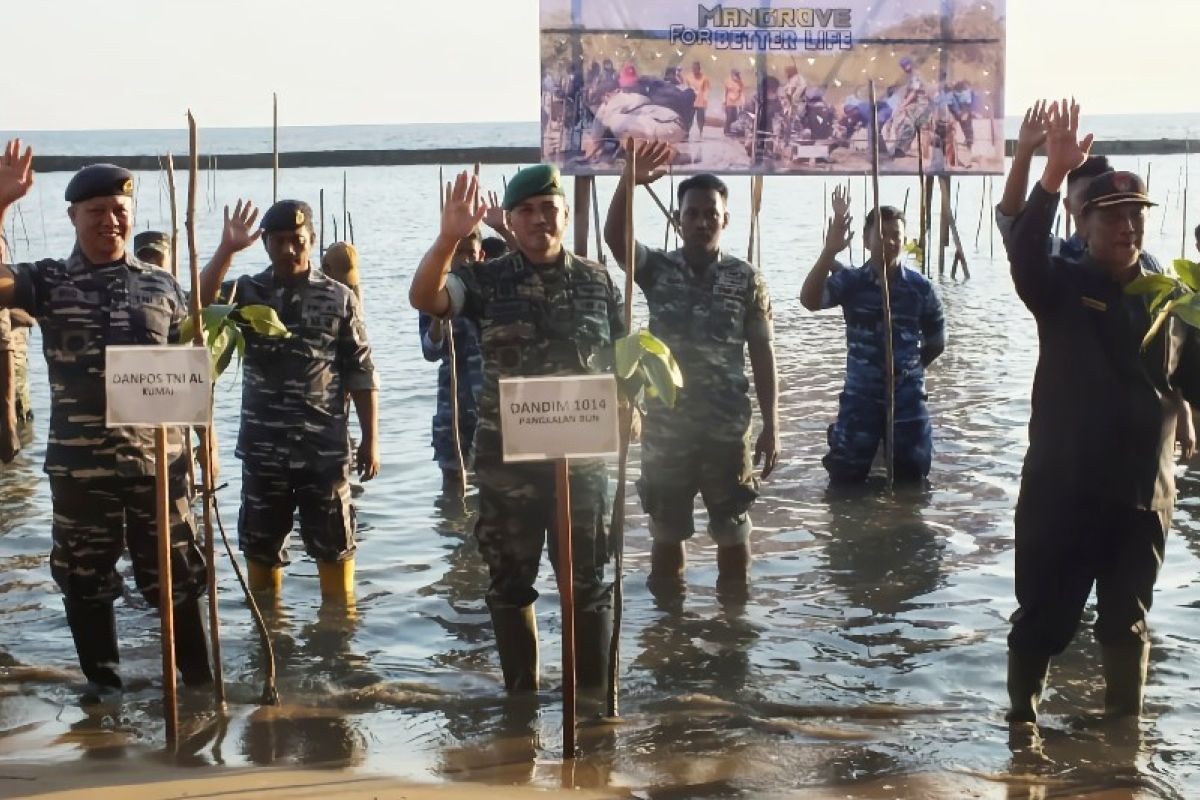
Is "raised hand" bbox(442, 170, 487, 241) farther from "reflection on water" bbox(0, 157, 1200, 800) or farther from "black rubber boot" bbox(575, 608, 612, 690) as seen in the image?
"reflection on water" bbox(0, 157, 1200, 800)

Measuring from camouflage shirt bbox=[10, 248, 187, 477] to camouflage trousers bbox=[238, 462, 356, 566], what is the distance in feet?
4.23

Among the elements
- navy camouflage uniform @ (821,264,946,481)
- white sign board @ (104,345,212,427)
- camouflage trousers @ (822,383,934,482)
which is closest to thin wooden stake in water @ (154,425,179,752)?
white sign board @ (104,345,212,427)

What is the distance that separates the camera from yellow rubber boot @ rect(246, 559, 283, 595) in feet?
23.8

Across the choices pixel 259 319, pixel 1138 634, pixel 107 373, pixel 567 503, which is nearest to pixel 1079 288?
pixel 1138 634

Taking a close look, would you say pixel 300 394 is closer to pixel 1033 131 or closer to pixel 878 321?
pixel 1033 131

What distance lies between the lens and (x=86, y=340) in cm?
554

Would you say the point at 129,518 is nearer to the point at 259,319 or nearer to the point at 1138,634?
the point at 259,319

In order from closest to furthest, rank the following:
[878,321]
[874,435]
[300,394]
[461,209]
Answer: [461,209], [300,394], [878,321], [874,435]

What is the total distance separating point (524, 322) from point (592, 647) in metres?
1.24

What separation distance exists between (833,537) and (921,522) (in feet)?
2.04

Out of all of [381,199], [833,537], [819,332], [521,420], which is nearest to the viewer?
[521,420]

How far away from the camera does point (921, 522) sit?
30.3ft

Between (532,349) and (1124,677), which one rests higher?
(532,349)

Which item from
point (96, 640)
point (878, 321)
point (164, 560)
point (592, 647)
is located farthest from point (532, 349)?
point (878, 321)
